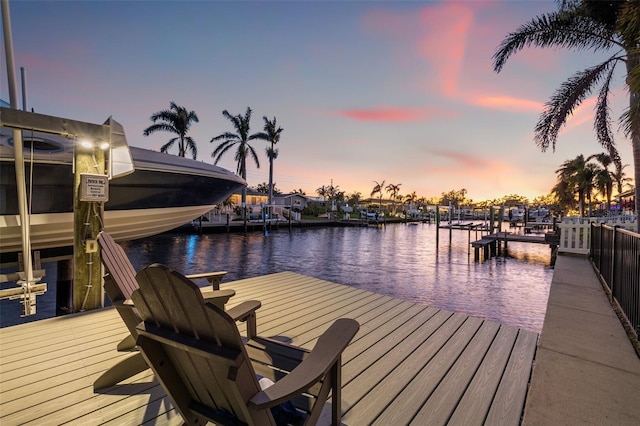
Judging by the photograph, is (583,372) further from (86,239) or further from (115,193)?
(115,193)

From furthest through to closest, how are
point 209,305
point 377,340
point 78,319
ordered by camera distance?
1. point 78,319
2. point 377,340
3. point 209,305

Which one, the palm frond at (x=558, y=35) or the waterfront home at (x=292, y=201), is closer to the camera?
the palm frond at (x=558, y=35)

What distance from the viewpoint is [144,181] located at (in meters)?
5.94

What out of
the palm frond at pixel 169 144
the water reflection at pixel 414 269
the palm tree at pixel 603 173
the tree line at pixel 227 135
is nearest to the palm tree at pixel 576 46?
the water reflection at pixel 414 269

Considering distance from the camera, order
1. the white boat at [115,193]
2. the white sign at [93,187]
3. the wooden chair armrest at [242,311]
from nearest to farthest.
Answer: the wooden chair armrest at [242,311] < the white sign at [93,187] < the white boat at [115,193]

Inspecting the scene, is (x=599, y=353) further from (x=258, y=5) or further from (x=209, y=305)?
(x=258, y=5)

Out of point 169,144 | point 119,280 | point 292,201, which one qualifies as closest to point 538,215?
point 292,201

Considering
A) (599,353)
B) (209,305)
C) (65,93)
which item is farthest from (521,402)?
(65,93)

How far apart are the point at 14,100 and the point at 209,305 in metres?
4.89

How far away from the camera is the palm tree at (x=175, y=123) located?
25.3 metres

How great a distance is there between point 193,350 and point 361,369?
5.27ft

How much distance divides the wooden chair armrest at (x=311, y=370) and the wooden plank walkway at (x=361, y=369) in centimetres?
68

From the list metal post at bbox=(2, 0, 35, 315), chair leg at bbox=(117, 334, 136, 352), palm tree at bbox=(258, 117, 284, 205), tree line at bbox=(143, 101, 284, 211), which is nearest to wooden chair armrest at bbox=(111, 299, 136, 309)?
chair leg at bbox=(117, 334, 136, 352)

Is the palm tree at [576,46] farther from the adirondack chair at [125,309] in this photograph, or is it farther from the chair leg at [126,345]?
the chair leg at [126,345]
